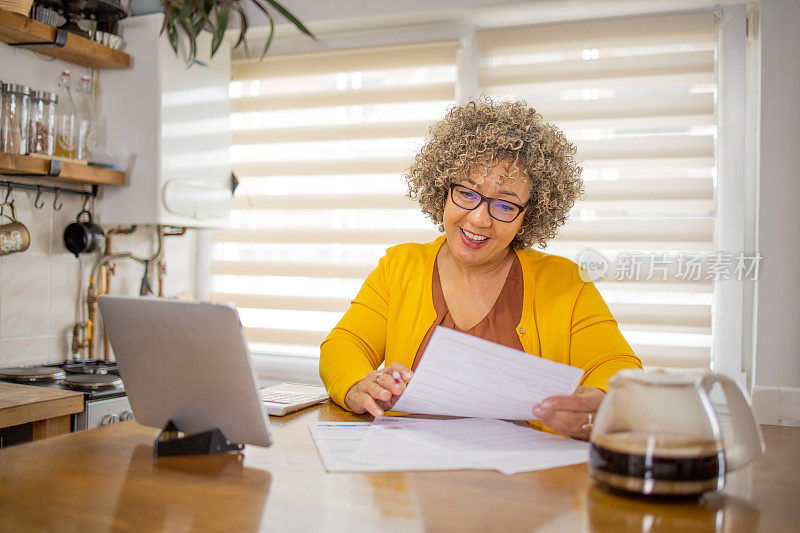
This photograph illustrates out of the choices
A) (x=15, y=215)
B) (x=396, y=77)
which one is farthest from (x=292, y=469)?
(x=396, y=77)

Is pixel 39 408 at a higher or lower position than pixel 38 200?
lower

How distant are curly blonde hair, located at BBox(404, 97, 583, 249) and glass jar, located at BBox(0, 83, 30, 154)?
128cm

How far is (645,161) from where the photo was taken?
2.49 metres

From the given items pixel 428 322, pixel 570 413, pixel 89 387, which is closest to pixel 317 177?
pixel 89 387

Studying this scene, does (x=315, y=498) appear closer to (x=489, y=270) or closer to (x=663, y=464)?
(x=663, y=464)

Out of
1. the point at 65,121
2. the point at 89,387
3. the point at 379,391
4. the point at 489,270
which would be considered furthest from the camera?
the point at 65,121

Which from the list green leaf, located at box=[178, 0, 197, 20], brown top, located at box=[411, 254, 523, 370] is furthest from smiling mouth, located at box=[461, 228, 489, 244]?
green leaf, located at box=[178, 0, 197, 20]

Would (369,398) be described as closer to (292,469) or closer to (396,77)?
(292,469)

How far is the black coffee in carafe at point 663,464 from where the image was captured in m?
0.81

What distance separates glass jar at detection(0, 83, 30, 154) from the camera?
2154 mm

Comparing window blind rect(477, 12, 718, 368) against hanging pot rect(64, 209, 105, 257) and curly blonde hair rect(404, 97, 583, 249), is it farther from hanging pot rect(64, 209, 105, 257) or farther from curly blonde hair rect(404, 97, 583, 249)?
hanging pot rect(64, 209, 105, 257)

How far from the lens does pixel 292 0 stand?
2799mm

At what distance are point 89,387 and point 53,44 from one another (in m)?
1.12

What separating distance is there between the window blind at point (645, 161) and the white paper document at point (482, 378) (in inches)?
56.5
